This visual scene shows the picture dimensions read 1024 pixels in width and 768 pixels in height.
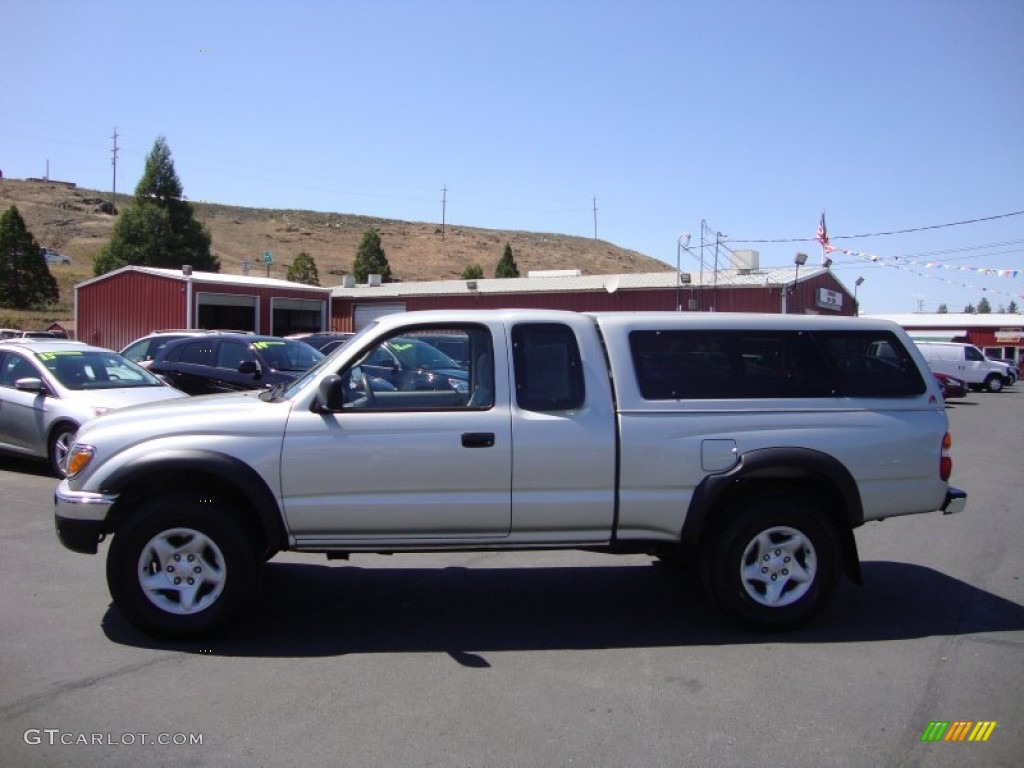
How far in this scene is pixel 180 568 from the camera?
16.1 feet

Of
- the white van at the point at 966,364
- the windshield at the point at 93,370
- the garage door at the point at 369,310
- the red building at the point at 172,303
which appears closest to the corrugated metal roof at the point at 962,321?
the white van at the point at 966,364

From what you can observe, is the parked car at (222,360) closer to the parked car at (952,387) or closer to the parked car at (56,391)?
the parked car at (56,391)

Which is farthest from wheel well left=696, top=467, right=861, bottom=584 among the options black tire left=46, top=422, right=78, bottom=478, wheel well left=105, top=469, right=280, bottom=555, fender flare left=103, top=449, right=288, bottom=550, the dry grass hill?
the dry grass hill

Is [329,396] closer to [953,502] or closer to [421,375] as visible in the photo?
[421,375]

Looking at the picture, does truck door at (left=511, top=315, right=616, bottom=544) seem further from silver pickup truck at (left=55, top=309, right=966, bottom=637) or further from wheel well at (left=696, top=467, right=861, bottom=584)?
wheel well at (left=696, top=467, right=861, bottom=584)

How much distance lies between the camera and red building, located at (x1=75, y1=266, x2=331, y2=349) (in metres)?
30.0

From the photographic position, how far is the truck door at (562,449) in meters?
4.93

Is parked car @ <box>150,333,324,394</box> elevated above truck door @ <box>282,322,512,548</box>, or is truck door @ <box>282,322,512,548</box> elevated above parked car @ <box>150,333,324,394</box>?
parked car @ <box>150,333,324,394</box>

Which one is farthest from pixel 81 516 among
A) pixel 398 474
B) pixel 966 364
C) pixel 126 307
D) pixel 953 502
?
pixel 966 364

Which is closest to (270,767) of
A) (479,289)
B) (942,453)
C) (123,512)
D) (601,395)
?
(123,512)

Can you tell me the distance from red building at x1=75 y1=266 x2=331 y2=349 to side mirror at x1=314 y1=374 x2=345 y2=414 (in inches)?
1056

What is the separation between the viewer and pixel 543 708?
4098 millimetres

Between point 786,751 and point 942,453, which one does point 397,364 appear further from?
point 942,453

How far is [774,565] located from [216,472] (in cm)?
335
